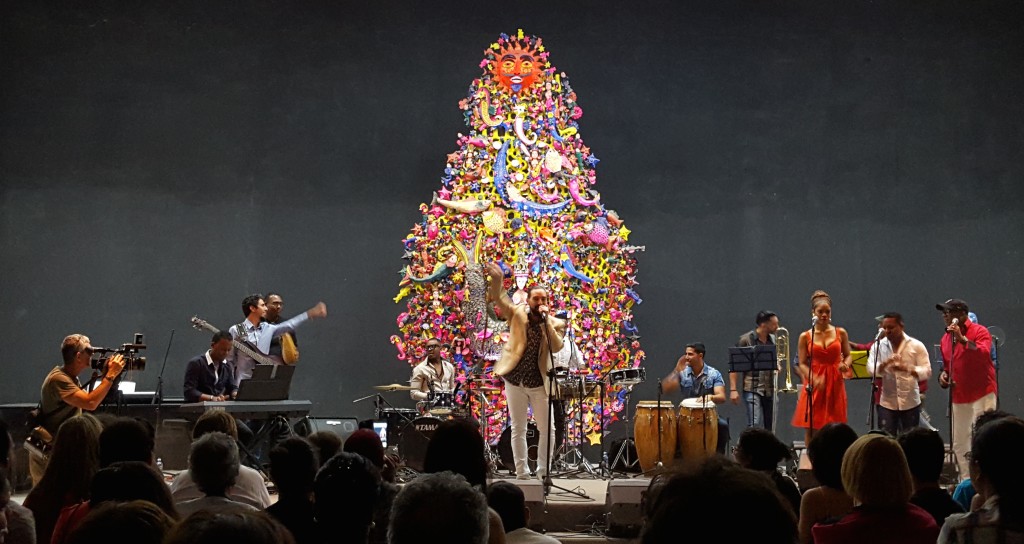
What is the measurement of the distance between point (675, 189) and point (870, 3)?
3.10 metres

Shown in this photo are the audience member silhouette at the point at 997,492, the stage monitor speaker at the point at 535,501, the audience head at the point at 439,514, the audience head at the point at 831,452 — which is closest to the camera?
the audience head at the point at 439,514

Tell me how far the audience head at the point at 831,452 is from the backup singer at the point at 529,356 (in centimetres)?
402

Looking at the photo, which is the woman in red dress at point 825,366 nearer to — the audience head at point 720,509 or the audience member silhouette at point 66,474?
the audience member silhouette at point 66,474

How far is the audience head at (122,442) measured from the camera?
3.65 metres

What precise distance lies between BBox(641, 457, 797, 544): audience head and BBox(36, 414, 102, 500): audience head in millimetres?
2919

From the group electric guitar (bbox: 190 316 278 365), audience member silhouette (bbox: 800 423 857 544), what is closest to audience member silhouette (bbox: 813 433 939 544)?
audience member silhouette (bbox: 800 423 857 544)

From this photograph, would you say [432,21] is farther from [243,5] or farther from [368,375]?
[368,375]

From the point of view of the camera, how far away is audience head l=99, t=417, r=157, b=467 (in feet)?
12.0

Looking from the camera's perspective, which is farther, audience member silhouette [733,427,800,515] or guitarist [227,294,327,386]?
guitarist [227,294,327,386]

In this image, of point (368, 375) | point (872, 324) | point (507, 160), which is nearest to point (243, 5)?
point (507, 160)

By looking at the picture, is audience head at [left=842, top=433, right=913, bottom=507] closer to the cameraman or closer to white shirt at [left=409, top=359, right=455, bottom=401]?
the cameraman

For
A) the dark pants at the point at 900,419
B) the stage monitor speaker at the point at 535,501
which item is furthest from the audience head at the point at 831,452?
the dark pants at the point at 900,419

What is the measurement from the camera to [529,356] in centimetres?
808

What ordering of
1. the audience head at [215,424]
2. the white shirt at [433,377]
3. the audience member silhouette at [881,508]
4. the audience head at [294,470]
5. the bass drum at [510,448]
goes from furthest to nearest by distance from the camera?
the white shirt at [433,377] < the bass drum at [510,448] < the audience head at [215,424] < the audience head at [294,470] < the audience member silhouette at [881,508]
